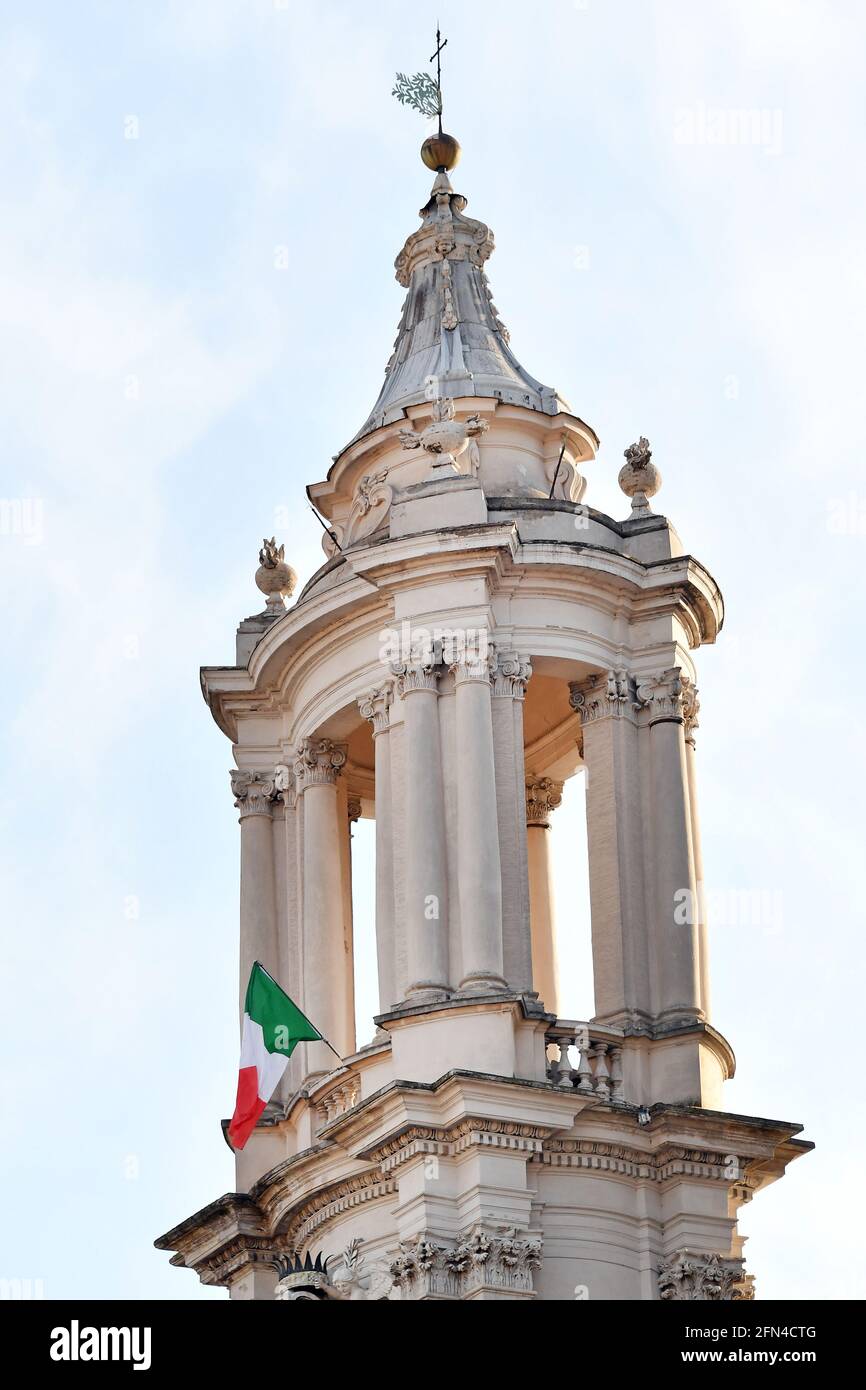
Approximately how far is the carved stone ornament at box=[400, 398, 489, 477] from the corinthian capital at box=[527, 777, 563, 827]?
4.17 m

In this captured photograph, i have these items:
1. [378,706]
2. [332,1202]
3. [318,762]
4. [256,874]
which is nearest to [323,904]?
[256,874]

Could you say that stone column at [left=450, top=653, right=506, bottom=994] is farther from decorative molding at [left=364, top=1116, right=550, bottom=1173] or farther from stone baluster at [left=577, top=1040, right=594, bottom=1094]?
decorative molding at [left=364, top=1116, right=550, bottom=1173]

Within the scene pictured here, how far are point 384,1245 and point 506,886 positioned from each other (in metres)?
4.11

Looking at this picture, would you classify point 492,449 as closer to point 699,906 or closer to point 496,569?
point 496,569

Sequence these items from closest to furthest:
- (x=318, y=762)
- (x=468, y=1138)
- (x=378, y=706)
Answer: (x=468, y=1138) < (x=378, y=706) < (x=318, y=762)

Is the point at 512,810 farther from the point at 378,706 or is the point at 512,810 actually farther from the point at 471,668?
the point at 378,706

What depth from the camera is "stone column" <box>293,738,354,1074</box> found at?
118 feet

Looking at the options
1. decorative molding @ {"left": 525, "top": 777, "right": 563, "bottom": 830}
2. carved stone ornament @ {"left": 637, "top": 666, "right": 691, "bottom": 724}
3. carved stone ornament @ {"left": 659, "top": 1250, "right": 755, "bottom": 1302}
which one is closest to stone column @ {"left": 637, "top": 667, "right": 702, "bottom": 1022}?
carved stone ornament @ {"left": 637, "top": 666, "right": 691, "bottom": 724}

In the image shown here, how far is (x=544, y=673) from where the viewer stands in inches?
1443

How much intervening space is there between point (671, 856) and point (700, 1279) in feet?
16.0

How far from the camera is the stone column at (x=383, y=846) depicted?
34.8 meters

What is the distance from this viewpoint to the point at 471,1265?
31.7 m

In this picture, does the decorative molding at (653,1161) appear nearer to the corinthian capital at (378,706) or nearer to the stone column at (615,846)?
the stone column at (615,846)
